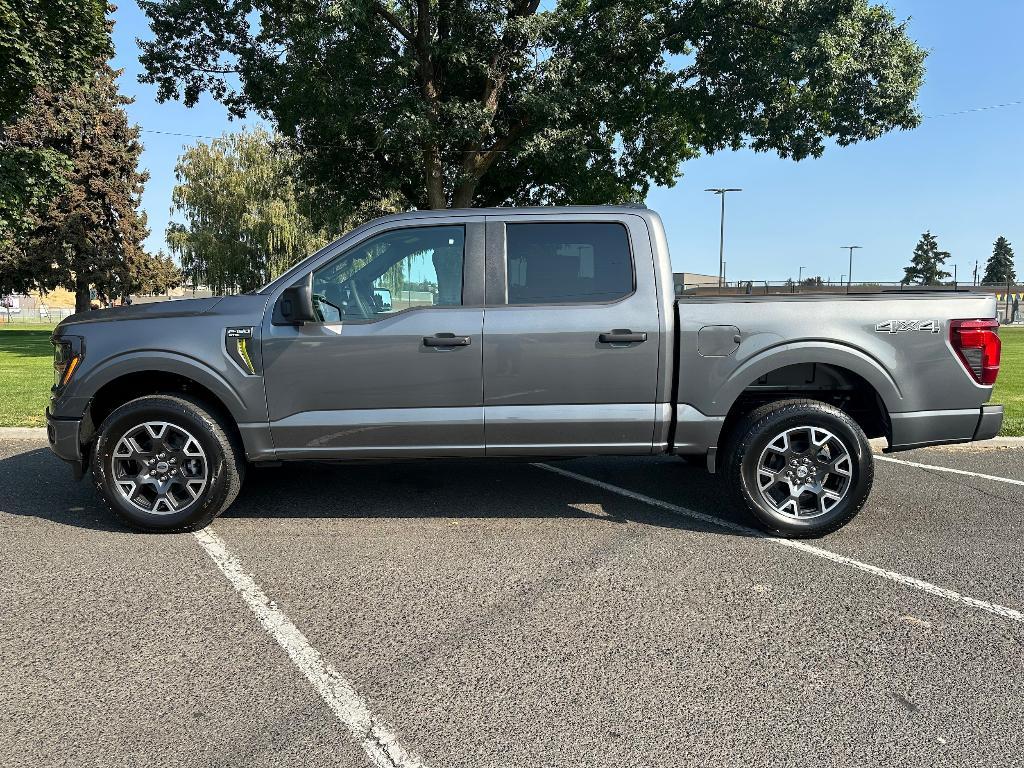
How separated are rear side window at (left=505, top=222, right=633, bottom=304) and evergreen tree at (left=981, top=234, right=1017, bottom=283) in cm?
13738

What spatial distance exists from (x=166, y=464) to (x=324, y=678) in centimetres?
233

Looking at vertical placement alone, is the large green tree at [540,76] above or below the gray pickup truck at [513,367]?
above

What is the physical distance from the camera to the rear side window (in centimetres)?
449

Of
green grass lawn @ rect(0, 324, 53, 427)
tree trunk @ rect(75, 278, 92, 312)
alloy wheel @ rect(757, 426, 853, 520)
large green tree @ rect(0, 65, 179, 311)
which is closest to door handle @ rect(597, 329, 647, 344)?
alloy wheel @ rect(757, 426, 853, 520)

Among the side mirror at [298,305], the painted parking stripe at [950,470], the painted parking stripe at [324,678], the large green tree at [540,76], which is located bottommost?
the painted parking stripe at [324,678]

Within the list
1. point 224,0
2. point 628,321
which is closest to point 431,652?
point 628,321

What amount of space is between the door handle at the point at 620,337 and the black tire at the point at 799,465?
2.92 ft

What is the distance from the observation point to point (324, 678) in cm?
280

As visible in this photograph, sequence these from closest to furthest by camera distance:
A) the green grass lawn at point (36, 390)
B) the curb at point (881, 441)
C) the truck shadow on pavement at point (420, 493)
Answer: the truck shadow on pavement at point (420, 493) < the curb at point (881, 441) < the green grass lawn at point (36, 390)

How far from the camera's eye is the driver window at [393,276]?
4488 mm

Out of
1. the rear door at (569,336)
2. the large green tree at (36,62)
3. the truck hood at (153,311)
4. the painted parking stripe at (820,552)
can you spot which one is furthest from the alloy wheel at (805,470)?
the large green tree at (36,62)

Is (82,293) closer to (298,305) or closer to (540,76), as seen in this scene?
(540,76)

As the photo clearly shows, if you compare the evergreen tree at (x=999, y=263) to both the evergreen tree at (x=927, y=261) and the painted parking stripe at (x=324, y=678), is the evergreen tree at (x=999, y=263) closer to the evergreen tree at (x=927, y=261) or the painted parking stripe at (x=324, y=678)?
the evergreen tree at (x=927, y=261)

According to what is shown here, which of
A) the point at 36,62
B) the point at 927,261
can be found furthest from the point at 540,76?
the point at 927,261
